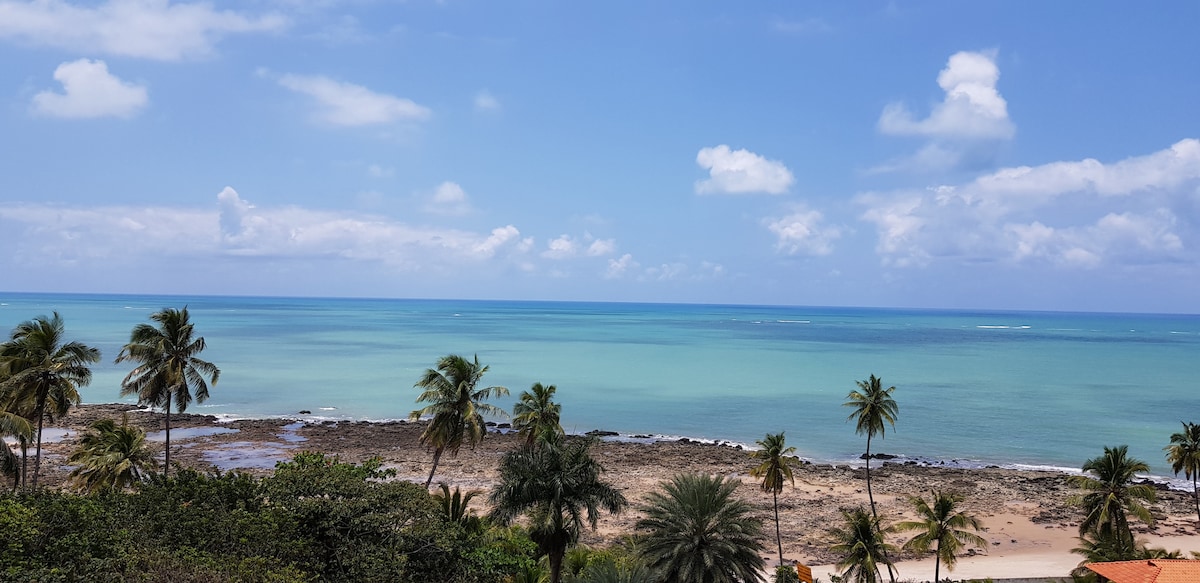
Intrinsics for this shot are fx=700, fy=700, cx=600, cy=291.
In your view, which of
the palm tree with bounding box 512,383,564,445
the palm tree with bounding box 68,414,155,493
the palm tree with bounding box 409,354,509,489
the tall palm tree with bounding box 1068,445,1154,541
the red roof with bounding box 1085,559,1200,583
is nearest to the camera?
the red roof with bounding box 1085,559,1200,583

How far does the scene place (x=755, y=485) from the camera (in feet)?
168

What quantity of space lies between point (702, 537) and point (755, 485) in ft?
97.8

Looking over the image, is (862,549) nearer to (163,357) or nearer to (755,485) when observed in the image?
(755,485)

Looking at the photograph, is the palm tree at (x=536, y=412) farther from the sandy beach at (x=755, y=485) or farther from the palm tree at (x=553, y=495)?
the palm tree at (x=553, y=495)

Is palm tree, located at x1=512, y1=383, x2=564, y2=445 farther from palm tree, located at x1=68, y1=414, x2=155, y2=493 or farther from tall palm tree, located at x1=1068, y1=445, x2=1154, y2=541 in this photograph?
tall palm tree, located at x1=1068, y1=445, x2=1154, y2=541

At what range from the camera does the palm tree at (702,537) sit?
2283cm

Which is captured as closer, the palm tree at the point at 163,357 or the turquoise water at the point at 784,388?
the palm tree at the point at 163,357

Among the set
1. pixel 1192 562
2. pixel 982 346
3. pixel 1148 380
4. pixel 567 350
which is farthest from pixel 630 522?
pixel 982 346

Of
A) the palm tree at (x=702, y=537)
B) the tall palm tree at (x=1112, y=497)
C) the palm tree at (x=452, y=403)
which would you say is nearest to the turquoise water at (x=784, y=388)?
the tall palm tree at (x=1112, y=497)

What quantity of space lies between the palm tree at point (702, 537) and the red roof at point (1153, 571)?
452 inches

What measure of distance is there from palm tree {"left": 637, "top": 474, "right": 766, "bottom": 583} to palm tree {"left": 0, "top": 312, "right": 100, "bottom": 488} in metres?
24.8

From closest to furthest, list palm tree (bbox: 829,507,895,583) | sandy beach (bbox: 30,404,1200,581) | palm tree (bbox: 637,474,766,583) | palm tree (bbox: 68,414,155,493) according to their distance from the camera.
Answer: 1. palm tree (bbox: 637,474,766,583)
2. palm tree (bbox: 68,414,155,493)
3. palm tree (bbox: 829,507,895,583)
4. sandy beach (bbox: 30,404,1200,581)

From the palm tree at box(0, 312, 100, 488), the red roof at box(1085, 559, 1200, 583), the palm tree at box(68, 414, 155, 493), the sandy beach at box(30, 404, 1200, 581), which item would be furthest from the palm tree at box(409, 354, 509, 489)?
the red roof at box(1085, 559, 1200, 583)

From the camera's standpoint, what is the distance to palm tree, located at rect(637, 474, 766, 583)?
22.8m
